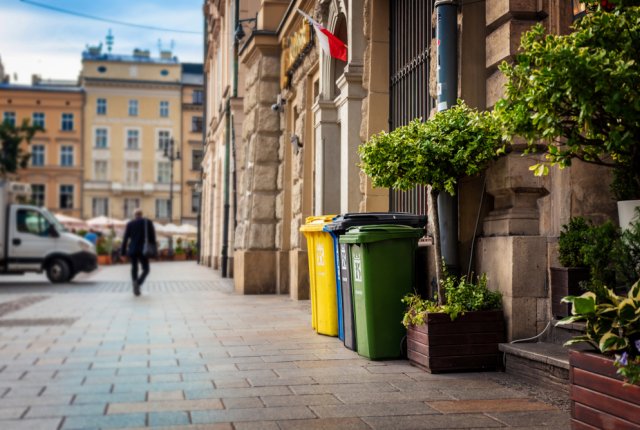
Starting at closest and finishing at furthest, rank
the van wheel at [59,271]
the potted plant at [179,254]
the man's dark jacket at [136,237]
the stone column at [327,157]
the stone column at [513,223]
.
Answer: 1. the stone column at [513,223]
2. the stone column at [327,157]
3. the man's dark jacket at [136,237]
4. the van wheel at [59,271]
5. the potted plant at [179,254]

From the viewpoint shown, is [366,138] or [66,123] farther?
[66,123]

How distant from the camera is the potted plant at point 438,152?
21.2 ft

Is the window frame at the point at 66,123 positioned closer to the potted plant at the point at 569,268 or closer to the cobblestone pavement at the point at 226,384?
the cobblestone pavement at the point at 226,384

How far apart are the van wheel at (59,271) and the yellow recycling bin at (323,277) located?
14.6m

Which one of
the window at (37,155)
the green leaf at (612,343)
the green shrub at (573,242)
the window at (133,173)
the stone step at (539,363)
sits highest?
the window at (37,155)

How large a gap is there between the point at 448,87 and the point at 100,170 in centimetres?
6972

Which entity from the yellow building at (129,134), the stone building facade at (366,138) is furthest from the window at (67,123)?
the stone building facade at (366,138)

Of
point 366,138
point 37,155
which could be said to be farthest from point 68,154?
point 366,138

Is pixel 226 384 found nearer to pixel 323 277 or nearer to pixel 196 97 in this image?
pixel 323 277

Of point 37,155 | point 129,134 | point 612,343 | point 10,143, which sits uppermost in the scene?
point 129,134

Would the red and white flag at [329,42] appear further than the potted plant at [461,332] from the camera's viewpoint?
Yes

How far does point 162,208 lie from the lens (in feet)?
243

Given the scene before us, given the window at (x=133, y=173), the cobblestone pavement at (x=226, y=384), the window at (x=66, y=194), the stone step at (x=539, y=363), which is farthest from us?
the window at (x=133, y=173)

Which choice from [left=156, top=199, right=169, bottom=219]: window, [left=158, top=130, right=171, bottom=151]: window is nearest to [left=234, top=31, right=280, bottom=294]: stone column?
[left=158, top=130, right=171, bottom=151]: window
